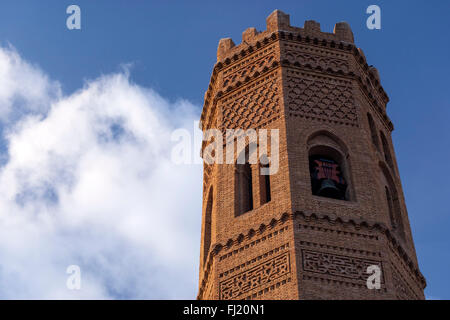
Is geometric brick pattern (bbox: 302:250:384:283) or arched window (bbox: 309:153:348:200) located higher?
arched window (bbox: 309:153:348:200)

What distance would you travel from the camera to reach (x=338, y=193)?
1803 cm

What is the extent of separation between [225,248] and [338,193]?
2.66m

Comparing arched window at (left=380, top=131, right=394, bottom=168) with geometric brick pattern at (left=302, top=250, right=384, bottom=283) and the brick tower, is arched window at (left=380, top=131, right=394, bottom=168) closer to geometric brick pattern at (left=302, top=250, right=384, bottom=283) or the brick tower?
the brick tower

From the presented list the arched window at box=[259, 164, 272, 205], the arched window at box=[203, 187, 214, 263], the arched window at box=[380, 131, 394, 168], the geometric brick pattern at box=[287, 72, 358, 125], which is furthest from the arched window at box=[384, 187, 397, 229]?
the arched window at box=[203, 187, 214, 263]

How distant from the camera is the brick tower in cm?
1630

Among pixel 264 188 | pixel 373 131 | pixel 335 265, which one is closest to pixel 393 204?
pixel 373 131

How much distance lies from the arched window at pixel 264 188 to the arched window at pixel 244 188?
452mm

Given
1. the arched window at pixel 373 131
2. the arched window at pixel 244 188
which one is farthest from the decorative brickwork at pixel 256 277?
the arched window at pixel 373 131

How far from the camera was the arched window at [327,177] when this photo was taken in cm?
1794

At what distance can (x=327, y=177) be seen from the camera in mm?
18281

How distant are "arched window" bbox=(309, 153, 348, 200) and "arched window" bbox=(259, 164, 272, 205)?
93 centimetres
